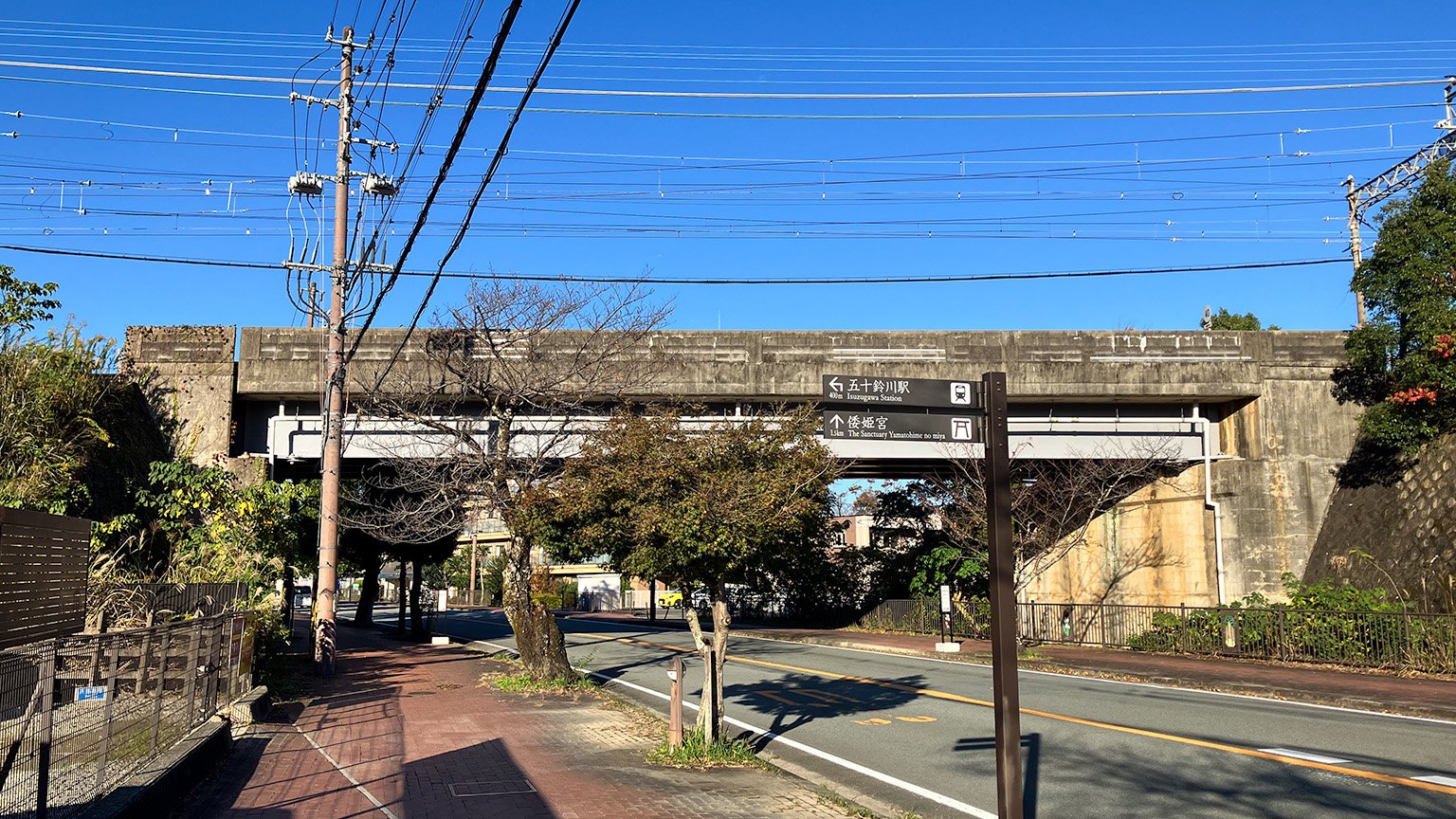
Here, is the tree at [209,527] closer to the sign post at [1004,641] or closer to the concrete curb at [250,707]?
the concrete curb at [250,707]

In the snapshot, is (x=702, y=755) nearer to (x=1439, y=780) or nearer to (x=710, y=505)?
(x=710, y=505)

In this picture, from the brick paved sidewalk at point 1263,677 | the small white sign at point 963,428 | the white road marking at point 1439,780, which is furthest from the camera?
the brick paved sidewalk at point 1263,677

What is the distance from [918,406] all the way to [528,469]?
44.2 ft

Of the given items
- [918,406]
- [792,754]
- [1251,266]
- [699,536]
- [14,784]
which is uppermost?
[1251,266]

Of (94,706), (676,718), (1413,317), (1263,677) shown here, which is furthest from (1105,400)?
(94,706)

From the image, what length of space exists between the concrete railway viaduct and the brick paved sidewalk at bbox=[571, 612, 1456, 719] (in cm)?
444

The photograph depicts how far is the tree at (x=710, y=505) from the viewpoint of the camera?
11438 mm

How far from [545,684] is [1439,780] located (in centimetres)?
1311

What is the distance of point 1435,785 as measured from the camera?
380 inches

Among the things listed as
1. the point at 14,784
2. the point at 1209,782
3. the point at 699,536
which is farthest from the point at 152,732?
the point at 1209,782

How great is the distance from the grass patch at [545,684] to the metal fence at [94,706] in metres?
6.11

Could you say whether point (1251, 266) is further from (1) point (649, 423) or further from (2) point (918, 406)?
(2) point (918, 406)

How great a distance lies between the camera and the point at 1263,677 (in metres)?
19.3

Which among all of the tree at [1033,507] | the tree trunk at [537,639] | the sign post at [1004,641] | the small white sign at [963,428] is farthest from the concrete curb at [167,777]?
the tree at [1033,507]
